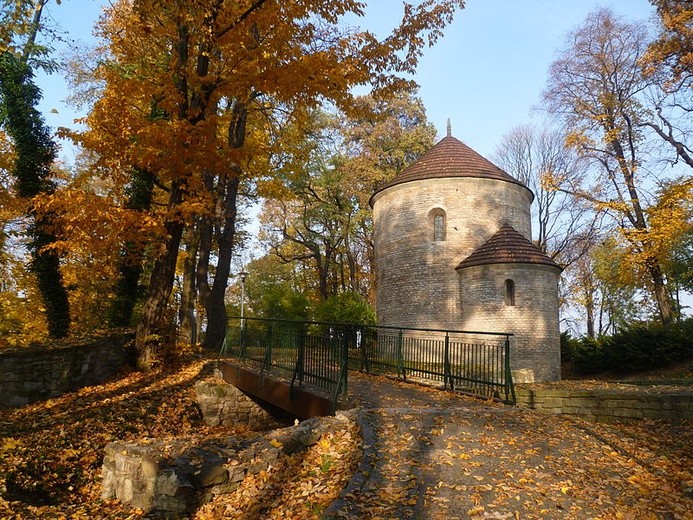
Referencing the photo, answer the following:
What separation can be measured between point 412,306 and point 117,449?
14.1m

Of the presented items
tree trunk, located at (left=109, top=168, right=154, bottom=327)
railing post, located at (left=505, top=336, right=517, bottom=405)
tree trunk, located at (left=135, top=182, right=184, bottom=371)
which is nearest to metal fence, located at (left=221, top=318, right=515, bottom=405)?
railing post, located at (left=505, top=336, right=517, bottom=405)

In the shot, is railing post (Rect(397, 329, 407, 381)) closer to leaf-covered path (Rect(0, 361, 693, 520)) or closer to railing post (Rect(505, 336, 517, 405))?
railing post (Rect(505, 336, 517, 405))

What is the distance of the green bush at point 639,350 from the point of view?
62.1ft

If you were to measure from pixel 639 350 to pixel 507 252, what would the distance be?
757 centimetres

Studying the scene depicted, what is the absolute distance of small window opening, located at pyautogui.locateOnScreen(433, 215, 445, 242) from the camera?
64.0 feet

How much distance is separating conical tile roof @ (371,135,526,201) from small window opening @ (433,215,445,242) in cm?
170

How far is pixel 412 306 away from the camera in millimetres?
19234

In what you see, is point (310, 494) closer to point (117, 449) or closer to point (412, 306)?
point (117, 449)

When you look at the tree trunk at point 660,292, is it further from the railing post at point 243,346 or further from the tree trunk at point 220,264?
the railing post at point 243,346

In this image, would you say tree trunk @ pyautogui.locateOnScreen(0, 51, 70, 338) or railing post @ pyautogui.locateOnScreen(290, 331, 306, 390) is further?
tree trunk @ pyautogui.locateOnScreen(0, 51, 70, 338)

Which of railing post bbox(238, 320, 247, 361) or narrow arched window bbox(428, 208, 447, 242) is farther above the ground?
narrow arched window bbox(428, 208, 447, 242)

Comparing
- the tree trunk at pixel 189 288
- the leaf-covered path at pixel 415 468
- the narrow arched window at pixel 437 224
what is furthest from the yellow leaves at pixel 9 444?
the narrow arched window at pixel 437 224

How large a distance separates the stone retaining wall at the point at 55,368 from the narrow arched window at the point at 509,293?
12.2 metres

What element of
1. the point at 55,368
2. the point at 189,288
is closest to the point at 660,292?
the point at 189,288
